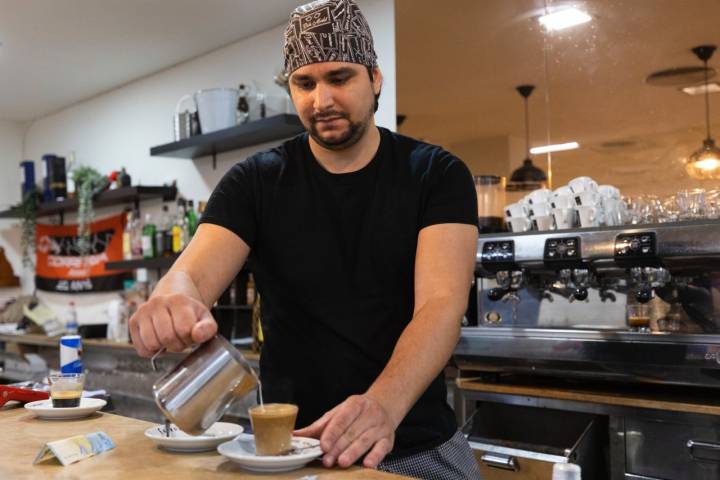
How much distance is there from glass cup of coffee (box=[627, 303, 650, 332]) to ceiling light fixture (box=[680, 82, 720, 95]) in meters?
0.93

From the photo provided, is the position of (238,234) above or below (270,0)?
below

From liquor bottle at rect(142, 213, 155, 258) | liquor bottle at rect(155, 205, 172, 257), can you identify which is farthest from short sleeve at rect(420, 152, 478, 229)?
liquor bottle at rect(142, 213, 155, 258)

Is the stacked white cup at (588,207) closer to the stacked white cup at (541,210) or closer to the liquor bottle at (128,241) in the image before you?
the stacked white cup at (541,210)

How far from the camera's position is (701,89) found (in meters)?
3.07

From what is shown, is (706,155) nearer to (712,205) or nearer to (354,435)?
(712,205)

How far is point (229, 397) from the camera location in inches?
47.5

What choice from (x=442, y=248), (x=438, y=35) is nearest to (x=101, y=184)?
(x=438, y=35)

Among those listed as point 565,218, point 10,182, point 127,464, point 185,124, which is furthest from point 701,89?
point 10,182

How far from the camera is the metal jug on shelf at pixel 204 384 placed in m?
1.18

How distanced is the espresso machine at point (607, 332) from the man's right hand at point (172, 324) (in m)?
1.87

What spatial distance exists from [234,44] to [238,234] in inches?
139

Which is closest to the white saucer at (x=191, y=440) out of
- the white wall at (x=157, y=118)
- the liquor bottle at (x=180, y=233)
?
the white wall at (x=157, y=118)

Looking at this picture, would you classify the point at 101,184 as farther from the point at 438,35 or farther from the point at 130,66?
the point at 438,35

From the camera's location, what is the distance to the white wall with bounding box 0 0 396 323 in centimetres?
400
